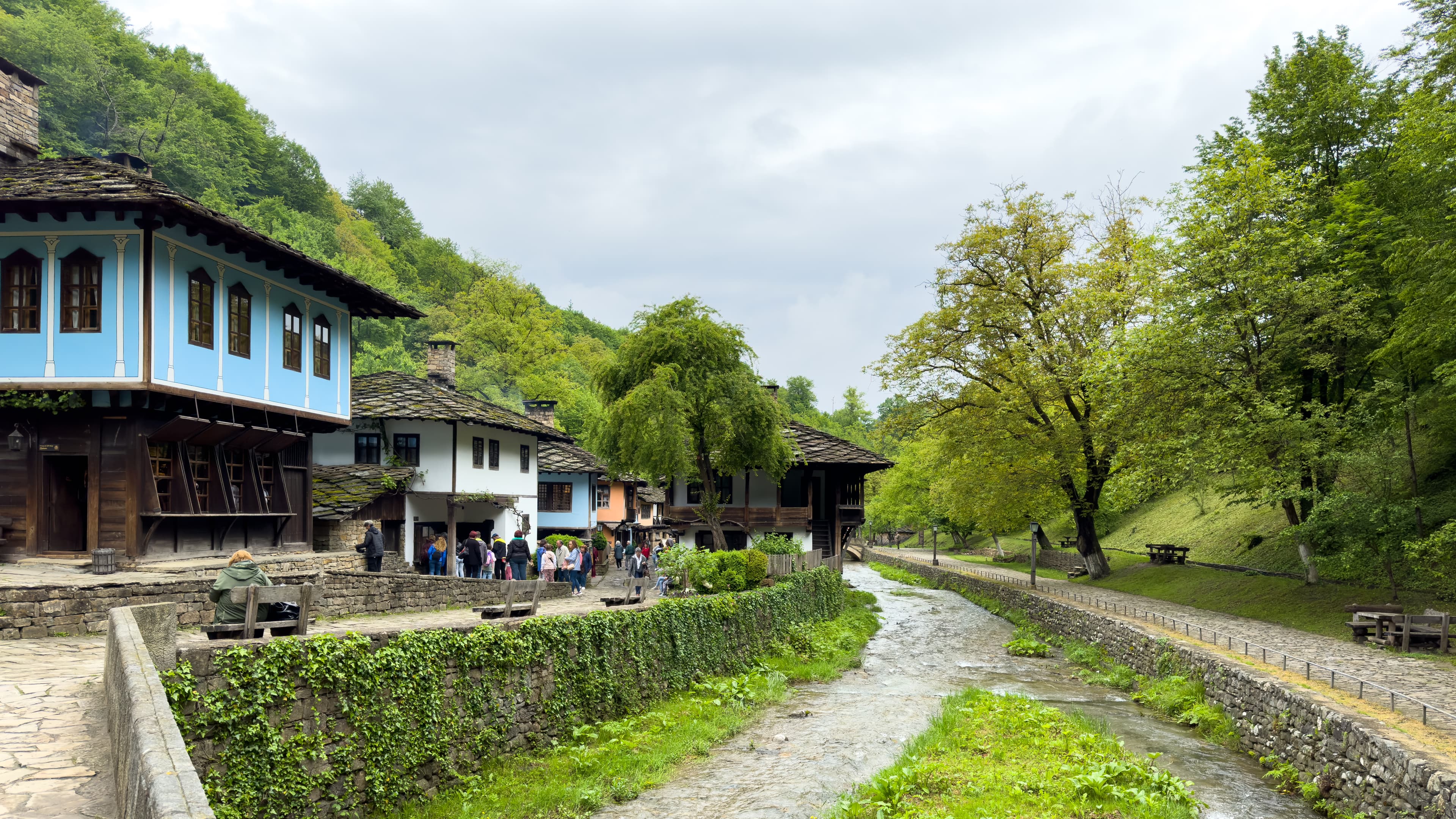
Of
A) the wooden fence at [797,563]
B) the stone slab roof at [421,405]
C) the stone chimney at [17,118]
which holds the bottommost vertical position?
the wooden fence at [797,563]

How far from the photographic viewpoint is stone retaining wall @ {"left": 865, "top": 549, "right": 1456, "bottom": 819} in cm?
940

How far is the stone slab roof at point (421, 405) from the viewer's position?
27797 millimetres

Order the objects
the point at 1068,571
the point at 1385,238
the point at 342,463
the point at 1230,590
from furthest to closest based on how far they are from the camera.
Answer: the point at 1068,571 < the point at 342,463 < the point at 1230,590 < the point at 1385,238

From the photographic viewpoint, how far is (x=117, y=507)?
623 inches

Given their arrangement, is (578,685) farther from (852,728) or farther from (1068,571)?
(1068,571)

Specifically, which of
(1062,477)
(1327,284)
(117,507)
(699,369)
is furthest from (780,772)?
(1062,477)

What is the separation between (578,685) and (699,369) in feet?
42.9

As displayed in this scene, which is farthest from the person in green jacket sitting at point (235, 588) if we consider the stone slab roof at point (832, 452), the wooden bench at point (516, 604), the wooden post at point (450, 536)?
the stone slab roof at point (832, 452)

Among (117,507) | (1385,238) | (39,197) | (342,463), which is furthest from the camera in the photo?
(342,463)

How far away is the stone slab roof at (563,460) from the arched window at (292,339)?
17.3 metres

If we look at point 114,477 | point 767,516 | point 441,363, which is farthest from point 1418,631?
point 441,363

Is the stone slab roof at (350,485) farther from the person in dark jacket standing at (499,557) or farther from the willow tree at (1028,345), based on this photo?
the willow tree at (1028,345)

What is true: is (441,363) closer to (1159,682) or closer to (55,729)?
(1159,682)

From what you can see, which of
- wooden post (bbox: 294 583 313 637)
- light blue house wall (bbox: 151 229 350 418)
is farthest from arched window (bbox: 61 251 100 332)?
wooden post (bbox: 294 583 313 637)
